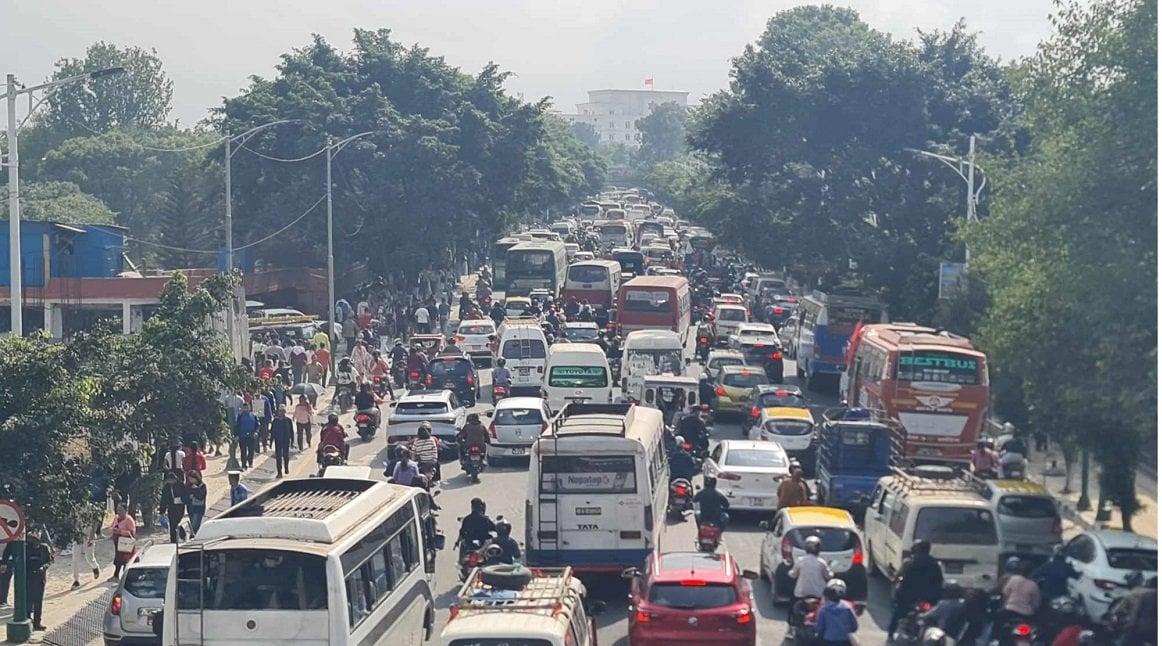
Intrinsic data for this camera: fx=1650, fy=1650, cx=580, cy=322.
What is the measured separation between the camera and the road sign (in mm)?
18000

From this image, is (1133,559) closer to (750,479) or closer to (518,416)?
(750,479)

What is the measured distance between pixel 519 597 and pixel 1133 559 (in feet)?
25.6

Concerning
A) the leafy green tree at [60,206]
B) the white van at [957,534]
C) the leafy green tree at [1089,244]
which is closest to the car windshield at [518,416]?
the leafy green tree at [1089,244]

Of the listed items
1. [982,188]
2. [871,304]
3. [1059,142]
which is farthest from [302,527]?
[982,188]

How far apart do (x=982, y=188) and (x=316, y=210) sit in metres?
27.5

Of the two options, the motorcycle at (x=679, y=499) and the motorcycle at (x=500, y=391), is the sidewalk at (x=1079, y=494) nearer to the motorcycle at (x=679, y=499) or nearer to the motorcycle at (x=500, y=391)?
the motorcycle at (x=679, y=499)

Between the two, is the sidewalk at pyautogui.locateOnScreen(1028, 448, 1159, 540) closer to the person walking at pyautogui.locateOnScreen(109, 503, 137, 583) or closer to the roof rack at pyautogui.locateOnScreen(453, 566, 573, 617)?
the roof rack at pyautogui.locateOnScreen(453, 566, 573, 617)

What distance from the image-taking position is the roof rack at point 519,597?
47.9 feet

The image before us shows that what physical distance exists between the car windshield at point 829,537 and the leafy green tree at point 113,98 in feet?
372

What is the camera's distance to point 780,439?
31.1 meters

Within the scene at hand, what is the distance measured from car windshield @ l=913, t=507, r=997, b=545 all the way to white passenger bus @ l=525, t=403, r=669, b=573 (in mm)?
3385

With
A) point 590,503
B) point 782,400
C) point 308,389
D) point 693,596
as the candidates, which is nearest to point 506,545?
point 590,503

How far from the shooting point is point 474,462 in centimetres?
3064

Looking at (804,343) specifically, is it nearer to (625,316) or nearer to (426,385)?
(625,316)
